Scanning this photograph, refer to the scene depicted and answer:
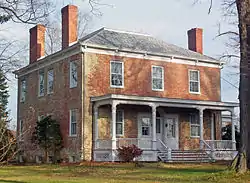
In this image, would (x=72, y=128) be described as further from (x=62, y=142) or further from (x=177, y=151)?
(x=177, y=151)

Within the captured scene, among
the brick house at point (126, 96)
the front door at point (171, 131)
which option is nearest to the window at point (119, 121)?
the brick house at point (126, 96)

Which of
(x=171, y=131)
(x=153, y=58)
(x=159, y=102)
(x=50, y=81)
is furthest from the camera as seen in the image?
(x=50, y=81)

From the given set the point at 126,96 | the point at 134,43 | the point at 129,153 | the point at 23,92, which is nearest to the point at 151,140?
the point at 129,153

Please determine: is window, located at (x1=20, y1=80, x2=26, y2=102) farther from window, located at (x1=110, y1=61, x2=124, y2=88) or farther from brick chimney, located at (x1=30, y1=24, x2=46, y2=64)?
window, located at (x1=110, y1=61, x2=124, y2=88)

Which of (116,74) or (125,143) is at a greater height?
(116,74)

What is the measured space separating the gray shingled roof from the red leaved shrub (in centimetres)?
682

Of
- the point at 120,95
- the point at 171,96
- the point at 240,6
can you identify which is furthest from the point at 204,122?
the point at 240,6

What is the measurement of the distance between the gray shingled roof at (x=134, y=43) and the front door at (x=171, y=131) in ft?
14.5

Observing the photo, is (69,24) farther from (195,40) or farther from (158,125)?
(195,40)

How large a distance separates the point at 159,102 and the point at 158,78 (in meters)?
3.56

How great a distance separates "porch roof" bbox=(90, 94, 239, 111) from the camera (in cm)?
2848

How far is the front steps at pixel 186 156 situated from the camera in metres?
30.1

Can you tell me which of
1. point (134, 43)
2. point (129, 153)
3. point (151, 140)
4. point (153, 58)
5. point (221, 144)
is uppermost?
point (134, 43)

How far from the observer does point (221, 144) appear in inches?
1273
